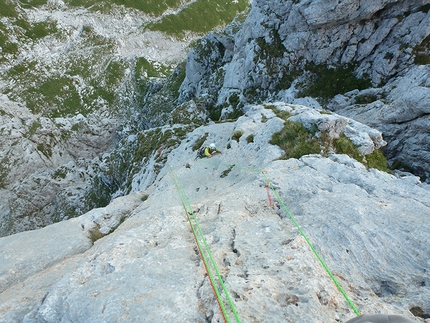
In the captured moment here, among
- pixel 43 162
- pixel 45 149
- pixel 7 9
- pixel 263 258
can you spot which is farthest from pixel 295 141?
pixel 7 9

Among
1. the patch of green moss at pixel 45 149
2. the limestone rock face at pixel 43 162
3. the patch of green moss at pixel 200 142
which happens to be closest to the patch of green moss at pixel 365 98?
the patch of green moss at pixel 200 142

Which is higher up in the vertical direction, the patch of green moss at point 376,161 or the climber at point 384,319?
the climber at point 384,319

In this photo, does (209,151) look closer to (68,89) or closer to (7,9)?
(68,89)

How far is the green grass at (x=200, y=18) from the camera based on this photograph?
101375 mm

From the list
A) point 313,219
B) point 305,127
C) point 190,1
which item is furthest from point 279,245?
point 190,1

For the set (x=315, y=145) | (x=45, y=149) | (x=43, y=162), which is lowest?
(x=43, y=162)

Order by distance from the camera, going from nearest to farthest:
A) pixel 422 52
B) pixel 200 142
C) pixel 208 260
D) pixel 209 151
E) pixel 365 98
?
1. pixel 208 260
2. pixel 209 151
3. pixel 200 142
4. pixel 422 52
5. pixel 365 98

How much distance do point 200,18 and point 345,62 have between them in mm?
91091

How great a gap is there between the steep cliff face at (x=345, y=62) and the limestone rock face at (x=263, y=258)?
18.5m

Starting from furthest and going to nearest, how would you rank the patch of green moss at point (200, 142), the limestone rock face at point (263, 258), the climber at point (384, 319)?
the patch of green moss at point (200, 142) < the limestone rock face at point (263, 258) < the climber at point (384, 319)

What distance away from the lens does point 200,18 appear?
11038cm

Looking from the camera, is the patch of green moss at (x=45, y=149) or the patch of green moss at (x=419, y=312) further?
the patch of green moss at (x=45, y=149)

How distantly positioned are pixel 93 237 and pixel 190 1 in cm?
12591

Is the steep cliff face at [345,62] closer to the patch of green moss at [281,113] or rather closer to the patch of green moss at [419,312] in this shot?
the patch of green moss at [281,113]
